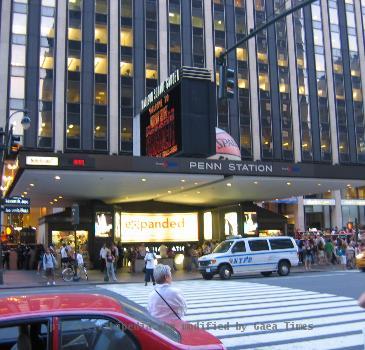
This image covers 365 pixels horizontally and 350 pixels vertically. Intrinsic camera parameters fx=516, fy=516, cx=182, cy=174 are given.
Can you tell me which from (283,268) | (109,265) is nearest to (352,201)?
(283,268)

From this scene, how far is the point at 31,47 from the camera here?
47688mm

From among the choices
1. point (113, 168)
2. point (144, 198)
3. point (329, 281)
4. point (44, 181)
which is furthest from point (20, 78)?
point (329, 281)

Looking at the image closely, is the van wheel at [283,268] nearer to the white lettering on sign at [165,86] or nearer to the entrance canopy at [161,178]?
the entrance canopy at [161,178]

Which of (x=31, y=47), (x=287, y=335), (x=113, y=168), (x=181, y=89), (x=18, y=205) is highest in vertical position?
(x=31, y=47)

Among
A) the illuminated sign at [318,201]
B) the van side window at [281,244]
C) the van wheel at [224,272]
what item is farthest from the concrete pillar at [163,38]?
the van wheel at [224,272]

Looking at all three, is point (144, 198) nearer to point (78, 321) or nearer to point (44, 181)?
point (44, 181)

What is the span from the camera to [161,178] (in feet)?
88.8

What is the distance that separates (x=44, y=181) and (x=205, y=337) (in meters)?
23.7

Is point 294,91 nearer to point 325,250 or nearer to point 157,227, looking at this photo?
point 157,227

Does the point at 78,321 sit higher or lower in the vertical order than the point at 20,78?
lower

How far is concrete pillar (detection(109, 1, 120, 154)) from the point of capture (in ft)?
163

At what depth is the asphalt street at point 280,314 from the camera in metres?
9.42

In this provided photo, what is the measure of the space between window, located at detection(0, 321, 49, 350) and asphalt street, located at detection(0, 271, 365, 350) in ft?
17.8

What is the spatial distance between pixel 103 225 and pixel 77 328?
30.2 m
